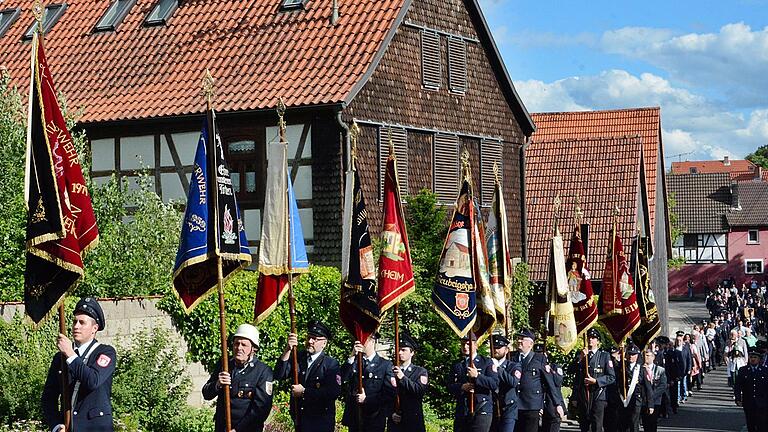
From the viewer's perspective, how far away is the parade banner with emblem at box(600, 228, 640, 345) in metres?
21.4

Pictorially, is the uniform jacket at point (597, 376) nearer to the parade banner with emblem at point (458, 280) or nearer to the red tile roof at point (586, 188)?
the parade banner with emblem at point (458, 280)

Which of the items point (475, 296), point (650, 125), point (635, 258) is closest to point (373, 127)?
point (635, 258)

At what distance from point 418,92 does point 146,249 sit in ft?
26.3

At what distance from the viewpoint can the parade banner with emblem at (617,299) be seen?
21.4 m

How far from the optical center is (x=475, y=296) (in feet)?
50.9

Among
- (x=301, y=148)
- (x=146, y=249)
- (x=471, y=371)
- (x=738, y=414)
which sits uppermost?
(x=301, y=148)

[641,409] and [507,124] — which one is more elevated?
[507,124]

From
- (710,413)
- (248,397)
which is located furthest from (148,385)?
(710,413)

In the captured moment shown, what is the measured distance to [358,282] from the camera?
14320 mm

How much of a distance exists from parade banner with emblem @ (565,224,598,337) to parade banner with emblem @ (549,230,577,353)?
0.77 m

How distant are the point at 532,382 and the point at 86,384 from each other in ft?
28.4

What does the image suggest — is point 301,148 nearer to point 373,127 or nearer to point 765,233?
point 373,127

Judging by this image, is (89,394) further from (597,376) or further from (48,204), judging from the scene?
(597,376)

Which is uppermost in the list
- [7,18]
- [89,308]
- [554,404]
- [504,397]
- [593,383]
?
[7,18]
